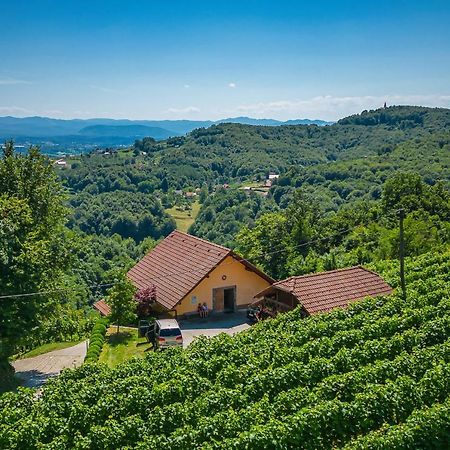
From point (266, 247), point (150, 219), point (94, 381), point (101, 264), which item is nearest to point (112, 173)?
point (150, 219)

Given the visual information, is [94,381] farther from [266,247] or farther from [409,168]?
[409,168]

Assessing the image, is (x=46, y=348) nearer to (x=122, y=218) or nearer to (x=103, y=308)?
(x=103, y=308)

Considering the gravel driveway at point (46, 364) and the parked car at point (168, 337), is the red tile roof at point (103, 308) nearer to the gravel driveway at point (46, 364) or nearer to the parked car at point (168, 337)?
the gravel driveway at point (46, 364)

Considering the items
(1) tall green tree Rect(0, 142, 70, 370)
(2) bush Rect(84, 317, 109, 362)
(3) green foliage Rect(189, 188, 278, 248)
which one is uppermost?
(1) tall green tree Rect(0, 142, 70, 370)

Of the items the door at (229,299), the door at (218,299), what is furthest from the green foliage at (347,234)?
the door at (218,299)

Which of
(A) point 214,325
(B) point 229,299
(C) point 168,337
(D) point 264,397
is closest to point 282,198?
(B) point 229,299

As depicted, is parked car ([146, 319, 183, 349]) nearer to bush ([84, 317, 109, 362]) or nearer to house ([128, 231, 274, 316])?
bush ([84, 317, 109, 362])

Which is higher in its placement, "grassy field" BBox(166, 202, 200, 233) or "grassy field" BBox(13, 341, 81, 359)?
"grassy field" BBox(13, 341, 81, 359)

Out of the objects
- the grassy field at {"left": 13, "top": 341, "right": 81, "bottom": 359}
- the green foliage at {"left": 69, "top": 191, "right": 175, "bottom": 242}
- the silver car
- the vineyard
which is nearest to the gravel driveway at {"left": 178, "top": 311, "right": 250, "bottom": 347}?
the silver car
